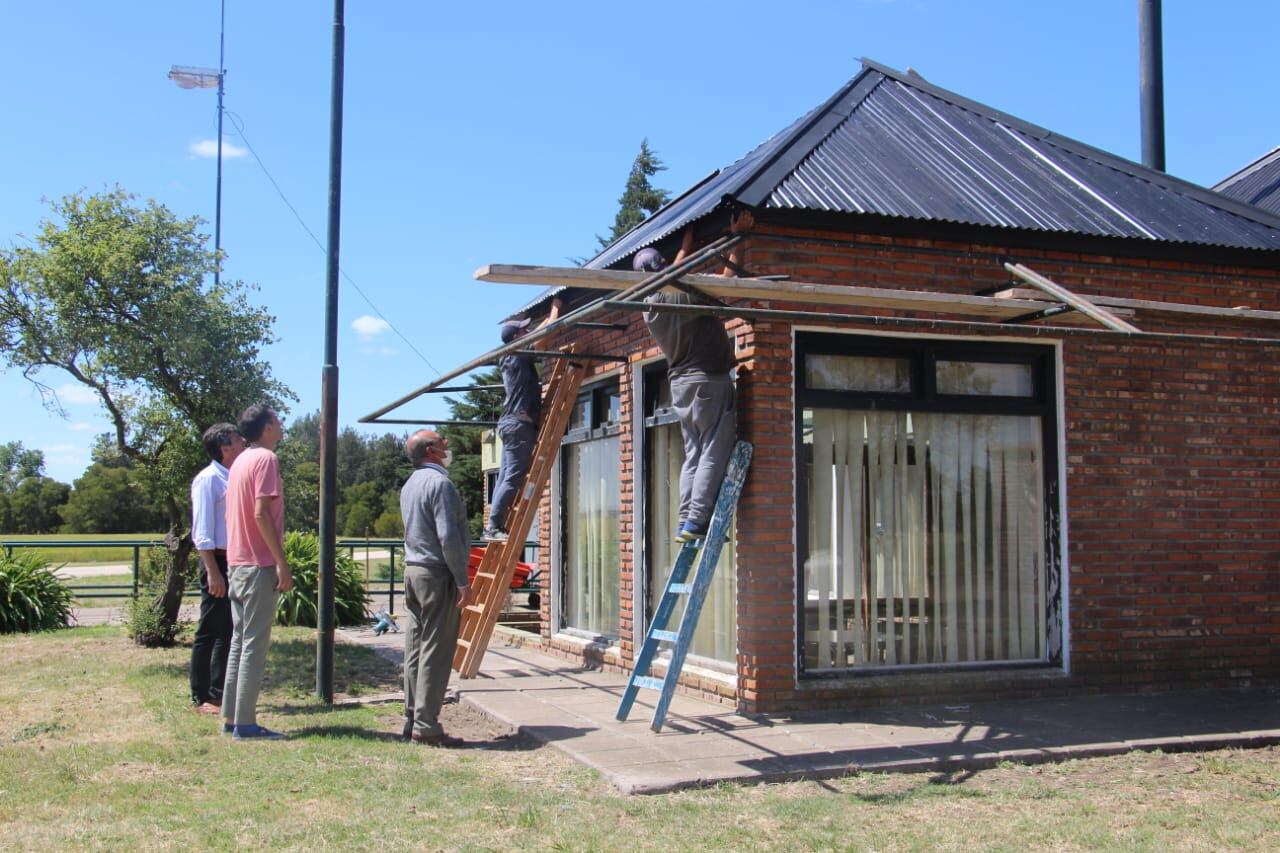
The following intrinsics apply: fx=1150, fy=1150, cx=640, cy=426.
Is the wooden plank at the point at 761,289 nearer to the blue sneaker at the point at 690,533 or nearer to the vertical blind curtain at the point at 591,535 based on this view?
the blue sneaker at the point at 690,533

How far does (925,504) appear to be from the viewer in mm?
8617

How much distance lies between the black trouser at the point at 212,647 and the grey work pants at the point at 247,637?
2.89 feet

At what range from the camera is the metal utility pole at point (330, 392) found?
8.55 meters

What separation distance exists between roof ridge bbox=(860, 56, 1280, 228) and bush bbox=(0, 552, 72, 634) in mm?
11557

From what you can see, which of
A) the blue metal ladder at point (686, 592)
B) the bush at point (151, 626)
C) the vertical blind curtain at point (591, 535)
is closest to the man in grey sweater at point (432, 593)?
the blue metal ladder at point (686, 592)

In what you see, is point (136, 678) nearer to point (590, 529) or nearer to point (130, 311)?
point (130, 311)

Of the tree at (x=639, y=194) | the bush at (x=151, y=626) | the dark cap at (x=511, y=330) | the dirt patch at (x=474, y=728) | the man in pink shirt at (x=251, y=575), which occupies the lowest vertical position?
A: the dirt patch at (x=474, y=728)

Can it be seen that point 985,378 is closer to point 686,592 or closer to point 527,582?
point 686,592

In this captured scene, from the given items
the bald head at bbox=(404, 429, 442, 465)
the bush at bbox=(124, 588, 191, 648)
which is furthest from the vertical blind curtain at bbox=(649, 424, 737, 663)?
the bush at bbox=(124, 588, 191, 648)

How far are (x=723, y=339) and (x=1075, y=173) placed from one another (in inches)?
159

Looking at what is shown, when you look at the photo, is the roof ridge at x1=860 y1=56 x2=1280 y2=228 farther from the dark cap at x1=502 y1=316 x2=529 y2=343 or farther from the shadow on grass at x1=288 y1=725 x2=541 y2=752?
the shadow on grass at x1=288 y1=725 x2=541 y2=752

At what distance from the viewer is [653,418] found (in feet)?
31.5

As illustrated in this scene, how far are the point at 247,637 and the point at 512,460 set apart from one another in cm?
371

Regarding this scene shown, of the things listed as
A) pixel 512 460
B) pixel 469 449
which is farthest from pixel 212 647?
pixel 469 449
